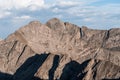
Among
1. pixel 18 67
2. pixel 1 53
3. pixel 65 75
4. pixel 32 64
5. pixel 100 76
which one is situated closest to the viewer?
pixel 100 76

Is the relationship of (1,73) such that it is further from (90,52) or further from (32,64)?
(90,52)

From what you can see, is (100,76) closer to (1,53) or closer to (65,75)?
(65,75)

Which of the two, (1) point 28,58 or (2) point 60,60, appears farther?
(1) point 28,58

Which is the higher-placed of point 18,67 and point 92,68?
point 92,68

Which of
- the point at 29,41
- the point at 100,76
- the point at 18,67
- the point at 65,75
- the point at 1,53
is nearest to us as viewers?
the point at 100,76

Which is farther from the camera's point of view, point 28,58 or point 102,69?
point 28,58

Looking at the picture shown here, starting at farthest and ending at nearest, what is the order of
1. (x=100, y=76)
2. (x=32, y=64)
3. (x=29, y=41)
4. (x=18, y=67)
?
(x=29, y=41)
(x=18, y=67)
(x=32, y=64)
(x=100, y=76)

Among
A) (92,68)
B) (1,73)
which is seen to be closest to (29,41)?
(1,73)

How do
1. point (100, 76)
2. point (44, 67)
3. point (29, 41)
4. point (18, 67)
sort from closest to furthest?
point (100, 76) → point (44, 67) → point (18, 67) → point (29, 41)

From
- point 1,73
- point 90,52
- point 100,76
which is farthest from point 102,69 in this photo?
point 90,52
